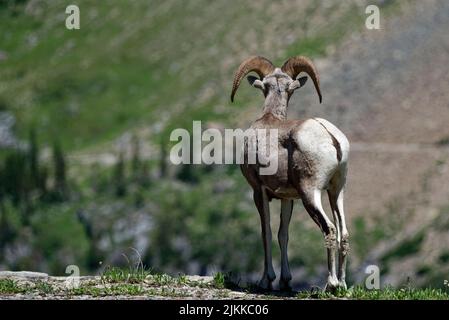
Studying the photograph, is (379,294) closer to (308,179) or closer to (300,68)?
(308,179)

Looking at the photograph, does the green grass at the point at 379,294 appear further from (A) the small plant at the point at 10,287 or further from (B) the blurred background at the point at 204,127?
(B) the blurred background at the point at 204,127

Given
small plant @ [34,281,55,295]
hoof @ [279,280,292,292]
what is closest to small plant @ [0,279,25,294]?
small plant @ [34,281,55,295]

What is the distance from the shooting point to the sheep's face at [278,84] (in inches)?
1016

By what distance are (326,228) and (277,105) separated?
3.65 meters

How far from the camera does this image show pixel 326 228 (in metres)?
22.9

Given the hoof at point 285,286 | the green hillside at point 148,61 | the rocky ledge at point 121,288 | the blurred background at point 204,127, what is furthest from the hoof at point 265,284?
the green hillside at point 148,61

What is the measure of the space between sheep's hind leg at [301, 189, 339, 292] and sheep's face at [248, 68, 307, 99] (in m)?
3.11

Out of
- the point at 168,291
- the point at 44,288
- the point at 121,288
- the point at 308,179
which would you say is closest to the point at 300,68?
the point at 308,179

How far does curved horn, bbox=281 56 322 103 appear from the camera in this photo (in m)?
25.6

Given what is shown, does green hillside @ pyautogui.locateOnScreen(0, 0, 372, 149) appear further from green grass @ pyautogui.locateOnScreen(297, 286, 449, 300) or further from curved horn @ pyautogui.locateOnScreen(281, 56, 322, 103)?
green grass @ pyautogui.locateOnScreen(297, 286, 449, 300)

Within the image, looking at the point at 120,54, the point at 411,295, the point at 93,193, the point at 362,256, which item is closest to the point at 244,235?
the point at 362,256
